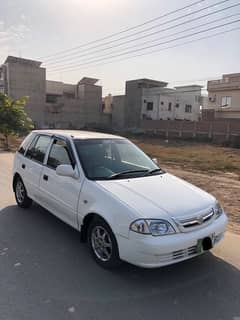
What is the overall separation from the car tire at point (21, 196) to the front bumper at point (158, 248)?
2.91m

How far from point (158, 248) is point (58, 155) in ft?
7.36

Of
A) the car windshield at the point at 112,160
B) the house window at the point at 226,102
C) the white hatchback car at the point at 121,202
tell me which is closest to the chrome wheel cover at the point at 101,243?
the white hatchback car at the point at 121,202

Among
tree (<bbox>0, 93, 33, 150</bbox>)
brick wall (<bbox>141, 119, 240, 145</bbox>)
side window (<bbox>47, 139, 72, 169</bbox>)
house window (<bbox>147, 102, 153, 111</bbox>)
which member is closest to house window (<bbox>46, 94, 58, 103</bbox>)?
house window (<bbox>147, 102, 153, 111</bbox>)

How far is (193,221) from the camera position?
3.07 metres

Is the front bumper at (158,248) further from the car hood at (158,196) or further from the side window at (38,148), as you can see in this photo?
the side window at (38,148)

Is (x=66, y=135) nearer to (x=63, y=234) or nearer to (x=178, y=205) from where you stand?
(x=63, y=234)

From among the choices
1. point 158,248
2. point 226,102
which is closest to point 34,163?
point 158,248

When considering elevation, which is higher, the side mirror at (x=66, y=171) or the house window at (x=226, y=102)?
the house window at (x=226, y=102)

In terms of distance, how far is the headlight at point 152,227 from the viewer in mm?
2883

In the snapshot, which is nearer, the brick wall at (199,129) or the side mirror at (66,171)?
the side mirror at (66,171)

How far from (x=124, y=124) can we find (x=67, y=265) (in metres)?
48.2

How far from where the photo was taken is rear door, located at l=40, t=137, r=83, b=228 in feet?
12.3

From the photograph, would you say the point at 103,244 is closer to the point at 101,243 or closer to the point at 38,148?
the point at 101,243

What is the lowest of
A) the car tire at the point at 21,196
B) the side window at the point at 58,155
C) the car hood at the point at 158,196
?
the car tire at the point at 21,196
